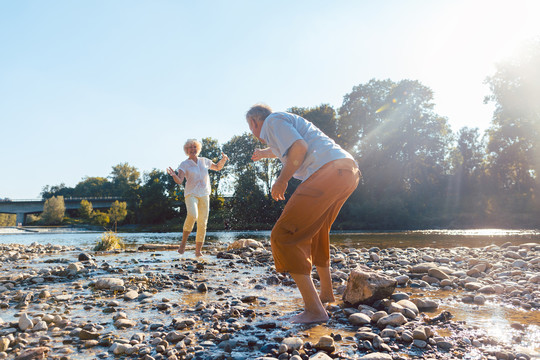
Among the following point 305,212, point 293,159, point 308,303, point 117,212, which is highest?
point 293,159

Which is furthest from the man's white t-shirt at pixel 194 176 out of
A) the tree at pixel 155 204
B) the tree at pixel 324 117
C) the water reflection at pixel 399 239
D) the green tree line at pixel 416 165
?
the tree at pixel 155 204

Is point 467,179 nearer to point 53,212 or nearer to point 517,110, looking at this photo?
point 517,110

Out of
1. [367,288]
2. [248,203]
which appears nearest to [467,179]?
[248,203]

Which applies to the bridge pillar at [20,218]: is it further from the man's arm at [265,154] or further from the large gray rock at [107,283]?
the man's arm at [265,154]

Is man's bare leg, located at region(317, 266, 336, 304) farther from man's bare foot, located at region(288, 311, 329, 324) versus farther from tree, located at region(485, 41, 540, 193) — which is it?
tree, located at region(485, 41, 540, 193)

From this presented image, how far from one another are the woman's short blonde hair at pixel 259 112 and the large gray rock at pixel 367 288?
2139mm

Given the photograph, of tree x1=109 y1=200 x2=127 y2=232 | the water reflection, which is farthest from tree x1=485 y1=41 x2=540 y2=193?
tree x1=109 y1=200 x2=127 y2=232

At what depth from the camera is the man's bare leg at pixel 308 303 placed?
3.17 m

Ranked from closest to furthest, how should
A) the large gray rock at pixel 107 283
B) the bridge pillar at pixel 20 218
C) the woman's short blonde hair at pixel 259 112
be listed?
1. the woman's short blonde hair at pixel 259 112
2. the large gray rock at pixel 107 283
3. the bridge pillar at pixel 20 218

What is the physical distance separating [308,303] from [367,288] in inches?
36.1

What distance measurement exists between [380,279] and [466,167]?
57.3 meters

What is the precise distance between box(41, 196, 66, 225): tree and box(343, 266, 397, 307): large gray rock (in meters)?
76.9

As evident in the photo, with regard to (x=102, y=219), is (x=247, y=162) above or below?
above

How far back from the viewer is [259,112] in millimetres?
3588
